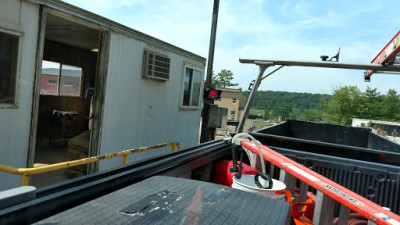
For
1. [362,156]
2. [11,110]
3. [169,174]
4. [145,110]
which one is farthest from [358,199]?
[145,110]

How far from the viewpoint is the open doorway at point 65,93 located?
6.45 metres

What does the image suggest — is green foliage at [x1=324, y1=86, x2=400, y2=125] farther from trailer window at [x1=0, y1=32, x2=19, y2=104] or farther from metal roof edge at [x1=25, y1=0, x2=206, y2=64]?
trailer window at [x1=0, y1=32, x2=19, y2=104]

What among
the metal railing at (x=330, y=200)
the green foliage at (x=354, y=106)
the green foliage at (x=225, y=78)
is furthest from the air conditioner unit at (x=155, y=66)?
the green foliage at (x=225, y=78)

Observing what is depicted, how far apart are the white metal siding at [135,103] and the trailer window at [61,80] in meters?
4.42

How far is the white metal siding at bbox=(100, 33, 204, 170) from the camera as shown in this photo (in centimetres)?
525

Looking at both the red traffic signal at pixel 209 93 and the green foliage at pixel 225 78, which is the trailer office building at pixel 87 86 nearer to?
the red traffic signal at pixel 209 93

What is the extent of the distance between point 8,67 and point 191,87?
195 inches

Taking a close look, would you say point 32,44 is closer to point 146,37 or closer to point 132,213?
point 146,37

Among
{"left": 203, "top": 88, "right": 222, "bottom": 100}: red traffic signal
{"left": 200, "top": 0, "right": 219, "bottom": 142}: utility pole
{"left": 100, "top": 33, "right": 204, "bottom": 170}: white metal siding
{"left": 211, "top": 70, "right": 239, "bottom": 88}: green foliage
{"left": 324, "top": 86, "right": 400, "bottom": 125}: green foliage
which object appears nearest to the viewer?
{"left": 100, "top": 33, "right": 204, "bottom": 170}: white metal siding

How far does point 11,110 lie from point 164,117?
142 inches

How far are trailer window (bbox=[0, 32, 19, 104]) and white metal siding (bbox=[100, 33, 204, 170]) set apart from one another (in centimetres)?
162

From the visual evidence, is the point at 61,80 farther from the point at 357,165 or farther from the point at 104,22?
the point at 357,165

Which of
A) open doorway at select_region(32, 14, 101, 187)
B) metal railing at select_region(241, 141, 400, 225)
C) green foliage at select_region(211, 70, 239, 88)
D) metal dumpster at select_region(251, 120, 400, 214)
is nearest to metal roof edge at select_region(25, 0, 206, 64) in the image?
open doorway at select_region(32, 14, 101, 187)

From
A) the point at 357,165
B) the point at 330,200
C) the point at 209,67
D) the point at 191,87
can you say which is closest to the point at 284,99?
the point at 209,67
